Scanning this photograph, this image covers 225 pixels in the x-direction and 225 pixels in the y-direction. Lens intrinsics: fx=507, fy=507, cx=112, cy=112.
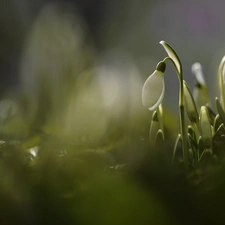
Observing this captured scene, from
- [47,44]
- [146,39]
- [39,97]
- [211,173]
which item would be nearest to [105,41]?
[146,39]

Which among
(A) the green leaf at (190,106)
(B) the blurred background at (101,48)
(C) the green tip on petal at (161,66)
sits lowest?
(A) the green leaf at (190,106)

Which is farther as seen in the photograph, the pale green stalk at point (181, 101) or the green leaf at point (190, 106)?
the green leaf at point (190, 106)

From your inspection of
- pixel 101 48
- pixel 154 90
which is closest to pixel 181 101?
pixel 154 90

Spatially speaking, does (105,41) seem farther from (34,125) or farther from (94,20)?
(34,125)

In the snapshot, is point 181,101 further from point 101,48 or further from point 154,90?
point 101,48

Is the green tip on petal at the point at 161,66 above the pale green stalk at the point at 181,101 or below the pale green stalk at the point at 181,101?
above
